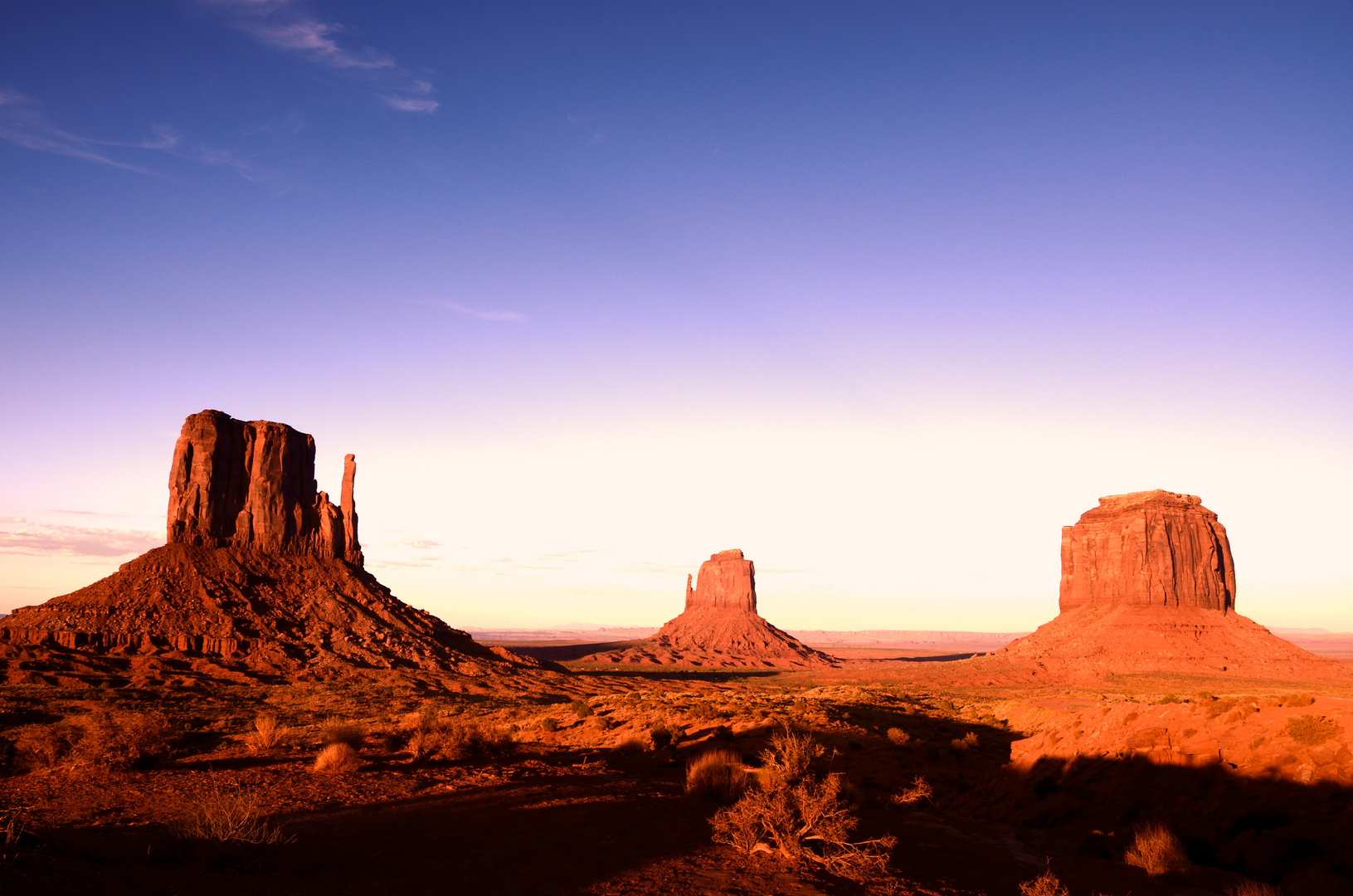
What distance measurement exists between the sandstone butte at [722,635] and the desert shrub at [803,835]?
109109 mm

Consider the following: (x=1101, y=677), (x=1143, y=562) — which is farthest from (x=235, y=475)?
(x=1143, y=562)

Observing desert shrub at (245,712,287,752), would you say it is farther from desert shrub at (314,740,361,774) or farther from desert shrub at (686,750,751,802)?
desert shrub at (686,750,751,802)

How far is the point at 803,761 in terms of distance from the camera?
17734mm

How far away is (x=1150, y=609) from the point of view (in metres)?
98.4

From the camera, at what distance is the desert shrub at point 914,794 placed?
1619 cm

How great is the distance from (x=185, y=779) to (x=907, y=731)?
851 inches

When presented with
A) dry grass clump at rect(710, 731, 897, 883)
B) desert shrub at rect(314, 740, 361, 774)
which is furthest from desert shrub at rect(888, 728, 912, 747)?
desert shrub at rect(314, 740, 361, 774)

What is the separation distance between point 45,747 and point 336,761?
665 centimetres

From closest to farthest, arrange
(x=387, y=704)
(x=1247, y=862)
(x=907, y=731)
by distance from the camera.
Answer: (x=1247, y=862)
(x=907, y=731)
(x=387, y=704)

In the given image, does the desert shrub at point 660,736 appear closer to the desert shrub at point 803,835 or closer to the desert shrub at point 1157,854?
the desert shrub at point 803,835

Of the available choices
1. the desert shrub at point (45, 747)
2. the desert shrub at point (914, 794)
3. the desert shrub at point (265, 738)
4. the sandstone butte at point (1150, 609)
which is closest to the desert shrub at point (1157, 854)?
the desert shrub at point (914, 794)

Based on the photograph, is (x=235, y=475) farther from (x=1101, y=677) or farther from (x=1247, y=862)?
(x=1101, y=677)

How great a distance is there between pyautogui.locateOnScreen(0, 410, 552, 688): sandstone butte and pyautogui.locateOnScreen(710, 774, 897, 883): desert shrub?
147ft

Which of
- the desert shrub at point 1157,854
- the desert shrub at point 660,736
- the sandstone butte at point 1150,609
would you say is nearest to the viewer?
the desert shrub at point 1157,854
